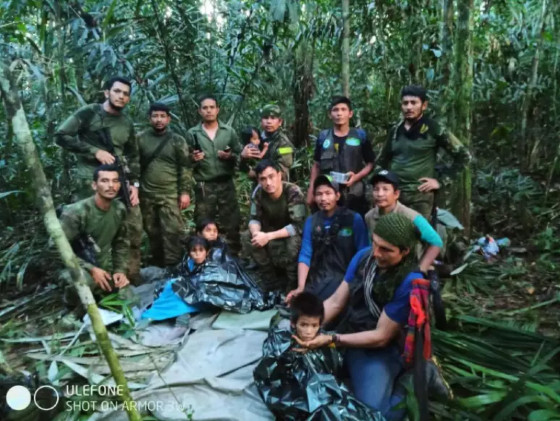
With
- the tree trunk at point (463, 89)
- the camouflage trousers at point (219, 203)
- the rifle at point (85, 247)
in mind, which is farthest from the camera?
the camouflage trousers at point (219, 203)

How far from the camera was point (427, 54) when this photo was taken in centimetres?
670

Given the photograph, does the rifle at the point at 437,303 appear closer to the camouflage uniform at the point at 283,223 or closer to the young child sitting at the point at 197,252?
the camouflage uniform at the point at 283,223

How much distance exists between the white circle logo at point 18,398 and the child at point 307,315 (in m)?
1.55

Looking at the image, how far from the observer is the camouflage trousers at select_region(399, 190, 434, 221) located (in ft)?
14.4

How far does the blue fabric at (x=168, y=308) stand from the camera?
404cm

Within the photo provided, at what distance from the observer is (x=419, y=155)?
4418mm

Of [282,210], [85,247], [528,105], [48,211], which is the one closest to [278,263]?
[282,210]

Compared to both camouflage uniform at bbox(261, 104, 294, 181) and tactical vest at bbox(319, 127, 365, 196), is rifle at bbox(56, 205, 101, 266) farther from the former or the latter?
tactical vest at bbox(319, 127, 365, 196)

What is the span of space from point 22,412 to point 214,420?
103 cm

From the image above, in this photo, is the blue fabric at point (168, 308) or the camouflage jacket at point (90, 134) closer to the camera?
the blue fabric at point (168, 308)

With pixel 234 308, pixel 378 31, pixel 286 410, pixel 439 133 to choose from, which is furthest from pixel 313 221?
pixel 378 31

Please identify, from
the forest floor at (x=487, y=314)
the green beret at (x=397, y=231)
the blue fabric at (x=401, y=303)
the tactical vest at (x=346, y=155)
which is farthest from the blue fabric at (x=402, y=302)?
the tactical vest at (x=346, y=155)

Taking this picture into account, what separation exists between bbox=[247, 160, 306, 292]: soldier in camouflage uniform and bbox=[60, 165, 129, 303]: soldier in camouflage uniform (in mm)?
1274

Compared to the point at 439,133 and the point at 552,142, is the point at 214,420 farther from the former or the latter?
the point at 552,142
